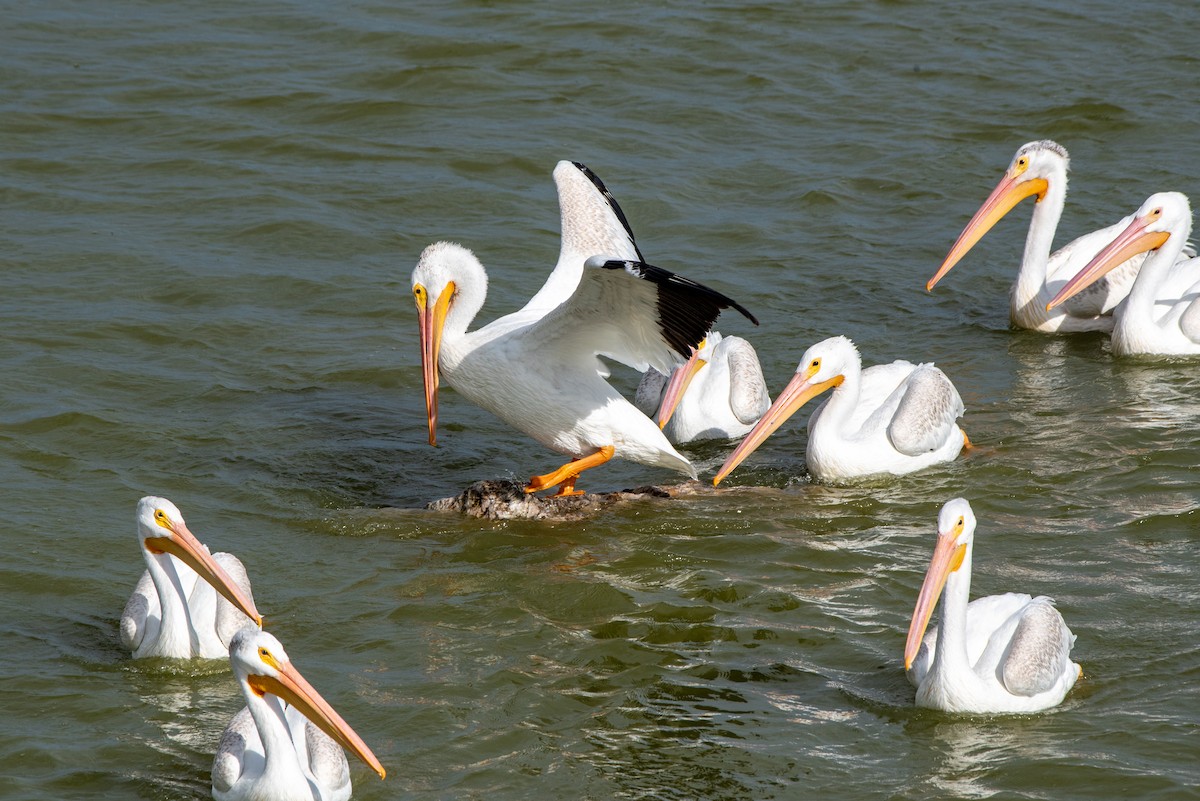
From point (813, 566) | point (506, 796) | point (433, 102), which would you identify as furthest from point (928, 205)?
point (506, 796)

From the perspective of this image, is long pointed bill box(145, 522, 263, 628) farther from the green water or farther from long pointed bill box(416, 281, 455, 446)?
long pointed bill box(416, 281, 455, 446)

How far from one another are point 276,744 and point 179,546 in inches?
41.2

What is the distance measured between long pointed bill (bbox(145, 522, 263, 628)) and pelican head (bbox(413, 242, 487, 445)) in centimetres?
155

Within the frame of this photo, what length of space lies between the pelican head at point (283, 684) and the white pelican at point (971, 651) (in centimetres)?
165

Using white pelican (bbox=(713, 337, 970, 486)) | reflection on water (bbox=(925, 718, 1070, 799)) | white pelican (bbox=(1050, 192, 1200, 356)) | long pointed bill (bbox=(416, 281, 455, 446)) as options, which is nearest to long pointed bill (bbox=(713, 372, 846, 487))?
white pelican (bbox=(713, 337, 970, 486))

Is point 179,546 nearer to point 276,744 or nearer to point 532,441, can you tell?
point 276,744

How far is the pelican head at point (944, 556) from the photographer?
15.3 feet

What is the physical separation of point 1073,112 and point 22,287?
726 cm

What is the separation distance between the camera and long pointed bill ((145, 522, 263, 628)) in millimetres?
4828

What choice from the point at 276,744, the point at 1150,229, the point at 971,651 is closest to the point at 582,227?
the point at 1150,229

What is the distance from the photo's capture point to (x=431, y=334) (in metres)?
6.29

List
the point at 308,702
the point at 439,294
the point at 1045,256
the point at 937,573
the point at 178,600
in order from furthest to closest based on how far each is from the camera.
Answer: the point at 1045,256, the point at 439,294, the point at 178,600, the point at 937,573, the point at 308,702

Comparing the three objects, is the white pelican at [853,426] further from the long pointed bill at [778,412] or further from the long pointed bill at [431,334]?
the long pointed bill at [431,334]

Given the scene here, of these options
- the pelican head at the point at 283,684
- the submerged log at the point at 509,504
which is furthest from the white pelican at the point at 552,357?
the pelican head at the point at 283,684
